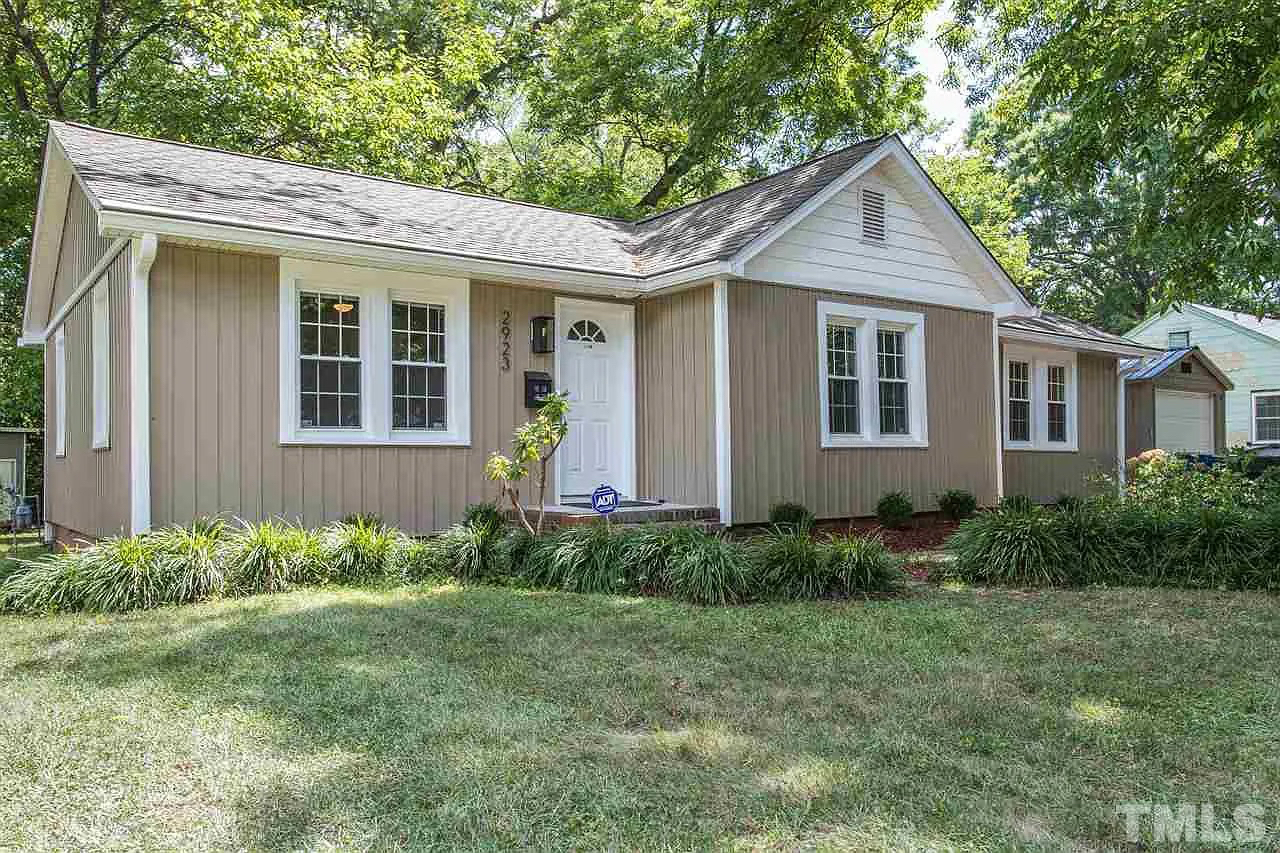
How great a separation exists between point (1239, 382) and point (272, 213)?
22765 millimetres

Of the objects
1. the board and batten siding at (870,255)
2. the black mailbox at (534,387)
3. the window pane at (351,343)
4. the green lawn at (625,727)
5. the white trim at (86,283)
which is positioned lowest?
the green lawn at (625,727)

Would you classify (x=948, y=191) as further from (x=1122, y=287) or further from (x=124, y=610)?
(x=124, y=610)

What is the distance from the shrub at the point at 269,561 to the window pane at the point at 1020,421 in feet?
34.5

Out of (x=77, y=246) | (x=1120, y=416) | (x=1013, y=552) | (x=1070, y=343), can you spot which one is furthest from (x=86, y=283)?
(x=1120, y=416)

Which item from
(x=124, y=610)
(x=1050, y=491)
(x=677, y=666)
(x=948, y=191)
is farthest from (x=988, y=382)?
(x=948, y=191)

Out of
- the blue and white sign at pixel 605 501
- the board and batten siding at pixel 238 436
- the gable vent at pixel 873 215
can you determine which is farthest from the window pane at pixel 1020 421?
the board and batten siding at pixel 238 436

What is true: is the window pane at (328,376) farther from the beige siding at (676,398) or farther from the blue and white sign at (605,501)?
the beige siding at (676,398)

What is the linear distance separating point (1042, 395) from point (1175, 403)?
513 cm

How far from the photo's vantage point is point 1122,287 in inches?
1246

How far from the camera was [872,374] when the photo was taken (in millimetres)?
10727

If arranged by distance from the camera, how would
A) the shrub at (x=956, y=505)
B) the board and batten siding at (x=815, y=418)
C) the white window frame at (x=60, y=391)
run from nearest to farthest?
the board and batten siding at (x=815, y=418) < the shrub at (x=956, y=505) < the white window frame at (x=60, y=391)

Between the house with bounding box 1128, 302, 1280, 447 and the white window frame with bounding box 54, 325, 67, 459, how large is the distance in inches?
847

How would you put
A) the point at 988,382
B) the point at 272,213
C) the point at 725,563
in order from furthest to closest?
1. the point at 988,382
2. the point at 272,213
3. the point at 725,563

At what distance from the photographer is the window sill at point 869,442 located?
10258 millimetres
